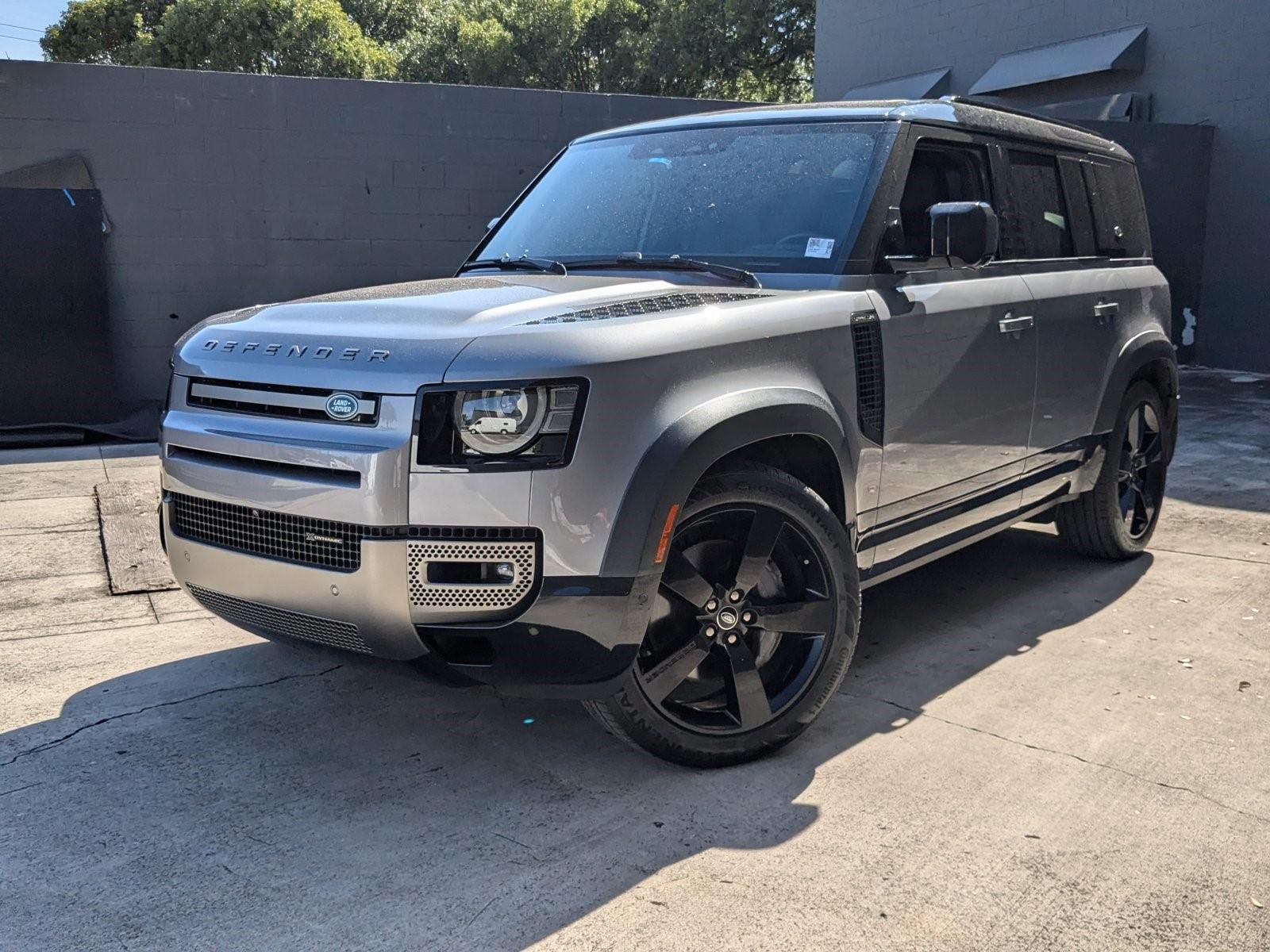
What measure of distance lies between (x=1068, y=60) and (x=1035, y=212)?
36.3ft

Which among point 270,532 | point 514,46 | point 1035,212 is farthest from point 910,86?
point 514,46

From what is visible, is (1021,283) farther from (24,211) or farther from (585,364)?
(24,211)

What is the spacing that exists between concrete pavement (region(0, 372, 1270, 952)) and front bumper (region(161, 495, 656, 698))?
0.18 meters

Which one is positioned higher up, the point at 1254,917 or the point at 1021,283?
the point at 1021,283

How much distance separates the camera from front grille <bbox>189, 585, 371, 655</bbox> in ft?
10.1

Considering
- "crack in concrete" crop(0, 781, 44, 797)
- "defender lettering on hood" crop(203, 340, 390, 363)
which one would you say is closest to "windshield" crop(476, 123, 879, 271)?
"defender lettering on hood" crop(203, 340, 390, 363)

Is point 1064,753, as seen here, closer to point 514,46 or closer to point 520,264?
point 520,264

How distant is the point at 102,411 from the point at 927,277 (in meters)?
7.97

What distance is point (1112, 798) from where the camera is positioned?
3.30 m

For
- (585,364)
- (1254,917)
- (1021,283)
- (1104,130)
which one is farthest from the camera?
(1104,130)

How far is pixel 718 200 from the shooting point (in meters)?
4.18

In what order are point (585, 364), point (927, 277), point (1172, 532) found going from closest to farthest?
point (585, 364)
point (927, 277)
point (1172, 532)

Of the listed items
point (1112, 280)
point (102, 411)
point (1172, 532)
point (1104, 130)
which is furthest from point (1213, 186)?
point (102, 411)

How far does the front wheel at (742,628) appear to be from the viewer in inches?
129
